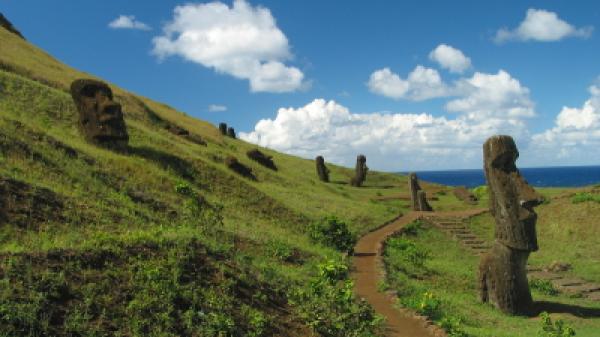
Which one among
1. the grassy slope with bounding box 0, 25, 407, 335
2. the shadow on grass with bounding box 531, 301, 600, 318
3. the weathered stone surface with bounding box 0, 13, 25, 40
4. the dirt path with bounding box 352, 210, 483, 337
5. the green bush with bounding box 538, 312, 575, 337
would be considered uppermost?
the weathered stone surface with bounding box 0, 13, 25, 40

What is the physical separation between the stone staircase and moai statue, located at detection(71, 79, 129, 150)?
65.6 feet

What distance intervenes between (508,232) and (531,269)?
968cm

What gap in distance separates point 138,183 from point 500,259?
1566cm

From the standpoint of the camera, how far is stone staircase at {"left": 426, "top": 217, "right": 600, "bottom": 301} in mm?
21203

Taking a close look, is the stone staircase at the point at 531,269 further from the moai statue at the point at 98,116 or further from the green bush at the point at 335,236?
the moai statue at the point at 98,116

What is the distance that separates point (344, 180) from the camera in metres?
60.6

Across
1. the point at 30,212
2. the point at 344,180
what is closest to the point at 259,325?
the point at 30,212

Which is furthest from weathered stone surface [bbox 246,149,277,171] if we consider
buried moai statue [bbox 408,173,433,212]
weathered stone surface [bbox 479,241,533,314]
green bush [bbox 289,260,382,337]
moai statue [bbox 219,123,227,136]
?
green bush [bbox 289,260,382,337]

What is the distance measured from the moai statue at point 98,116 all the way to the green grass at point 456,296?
15799 mm

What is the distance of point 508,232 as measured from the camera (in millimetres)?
16953

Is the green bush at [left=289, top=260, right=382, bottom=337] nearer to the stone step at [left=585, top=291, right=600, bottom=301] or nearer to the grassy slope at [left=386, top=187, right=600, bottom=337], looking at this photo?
the grassy slope at [left=386, top=187, right=600, bottom=337]

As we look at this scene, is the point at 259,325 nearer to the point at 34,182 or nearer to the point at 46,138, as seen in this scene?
the point at 34,182

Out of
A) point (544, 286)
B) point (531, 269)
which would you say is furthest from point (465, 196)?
point (544, 286)

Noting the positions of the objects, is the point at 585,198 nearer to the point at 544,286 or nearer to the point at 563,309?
the point at 544,286
